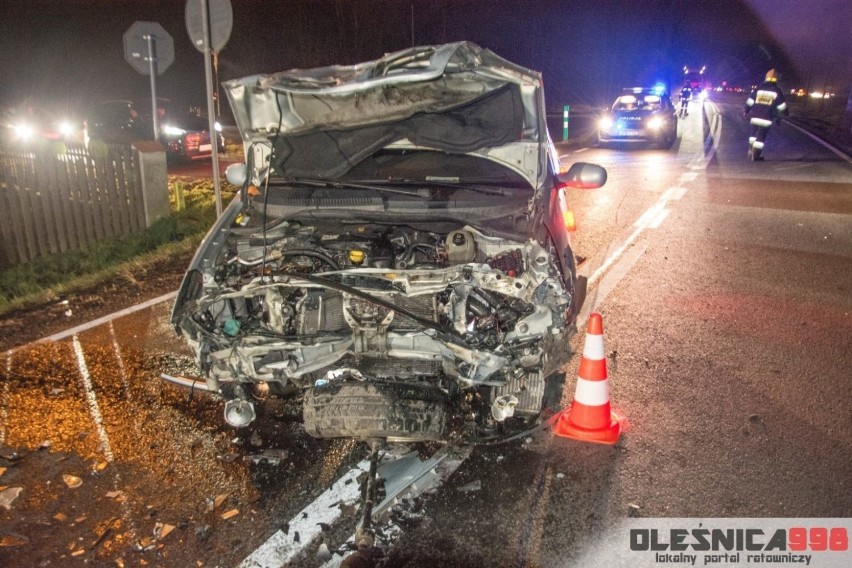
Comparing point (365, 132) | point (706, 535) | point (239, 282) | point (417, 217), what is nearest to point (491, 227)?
point (417, 217)

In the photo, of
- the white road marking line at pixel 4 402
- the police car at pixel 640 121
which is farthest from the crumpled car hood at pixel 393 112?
the police car at pixel 640 121

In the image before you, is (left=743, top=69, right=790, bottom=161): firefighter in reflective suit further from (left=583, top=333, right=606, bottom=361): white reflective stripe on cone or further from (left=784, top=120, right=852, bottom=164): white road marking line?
(left=583, top=333, right=606, bottom=361): white reflective stripe on cone

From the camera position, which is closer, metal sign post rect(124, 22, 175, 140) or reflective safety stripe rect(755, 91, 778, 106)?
metal sign post rect(124, 22, 175, 140)

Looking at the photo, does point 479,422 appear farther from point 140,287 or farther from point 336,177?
point 140,287

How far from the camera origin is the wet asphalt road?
3.11 meters

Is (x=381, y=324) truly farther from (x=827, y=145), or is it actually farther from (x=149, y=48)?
(x=827, y=145)

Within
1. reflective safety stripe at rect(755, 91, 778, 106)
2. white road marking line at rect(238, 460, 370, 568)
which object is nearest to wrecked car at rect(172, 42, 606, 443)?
white road marking line at rect(238, 460, 370, 568)

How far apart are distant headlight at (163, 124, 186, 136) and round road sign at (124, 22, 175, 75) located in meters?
6.52

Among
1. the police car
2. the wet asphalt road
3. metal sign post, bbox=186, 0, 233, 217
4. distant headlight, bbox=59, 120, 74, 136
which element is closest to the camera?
the wet asphalt road

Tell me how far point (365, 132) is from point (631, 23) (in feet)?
211

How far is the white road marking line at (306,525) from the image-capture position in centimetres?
295

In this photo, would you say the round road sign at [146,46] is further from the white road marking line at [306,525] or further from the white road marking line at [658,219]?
the white road marking line at [306,525]

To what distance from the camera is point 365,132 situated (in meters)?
4.38

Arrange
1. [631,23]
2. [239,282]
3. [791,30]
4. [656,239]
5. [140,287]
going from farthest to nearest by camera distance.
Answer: [791,30], [631,23], [656,239], [140,287], [239,282]
